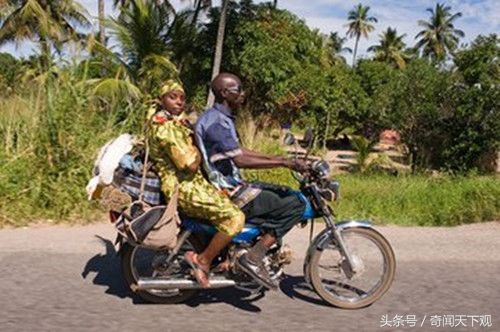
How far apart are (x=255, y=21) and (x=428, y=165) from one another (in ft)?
27.6

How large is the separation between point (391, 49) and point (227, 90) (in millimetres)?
61580

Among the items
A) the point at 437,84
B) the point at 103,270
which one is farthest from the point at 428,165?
the point at 103,270

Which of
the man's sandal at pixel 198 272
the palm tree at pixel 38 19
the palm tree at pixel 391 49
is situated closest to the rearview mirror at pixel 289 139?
the man's sandal at pixel 198 272

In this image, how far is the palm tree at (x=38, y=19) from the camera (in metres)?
29.3

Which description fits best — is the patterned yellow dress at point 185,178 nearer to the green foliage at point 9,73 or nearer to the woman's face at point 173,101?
the woman's face at point 173,101

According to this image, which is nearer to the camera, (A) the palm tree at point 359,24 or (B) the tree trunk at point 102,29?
(B) the tree trunk at point 102,29

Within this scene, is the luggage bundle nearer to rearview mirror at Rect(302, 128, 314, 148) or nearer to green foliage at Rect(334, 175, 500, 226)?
rearview mirror at Rect(302, 128, 314, 148)

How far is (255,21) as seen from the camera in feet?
76.2

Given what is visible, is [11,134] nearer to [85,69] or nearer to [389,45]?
[85,69]

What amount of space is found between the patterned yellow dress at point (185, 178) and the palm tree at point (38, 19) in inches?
1010

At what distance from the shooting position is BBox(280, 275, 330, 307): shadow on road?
495 centimetres

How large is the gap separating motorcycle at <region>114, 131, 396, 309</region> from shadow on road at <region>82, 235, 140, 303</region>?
20 centimetres

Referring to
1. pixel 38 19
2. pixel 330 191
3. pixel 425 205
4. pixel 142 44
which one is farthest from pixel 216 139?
pixel 38 19

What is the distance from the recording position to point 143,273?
193 inches
